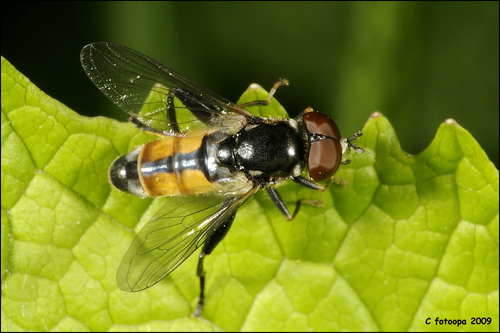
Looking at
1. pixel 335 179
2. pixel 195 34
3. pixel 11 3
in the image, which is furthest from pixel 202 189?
pixel 11 3

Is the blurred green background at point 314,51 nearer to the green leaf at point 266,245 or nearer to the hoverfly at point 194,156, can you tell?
the hoverfly at point 194,156

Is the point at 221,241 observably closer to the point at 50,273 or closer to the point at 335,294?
the point at 335,294

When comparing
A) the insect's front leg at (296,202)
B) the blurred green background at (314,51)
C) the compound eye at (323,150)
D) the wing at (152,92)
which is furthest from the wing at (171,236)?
the blurred green background at (314,51)

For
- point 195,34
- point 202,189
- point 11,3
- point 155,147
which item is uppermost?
point 11,3

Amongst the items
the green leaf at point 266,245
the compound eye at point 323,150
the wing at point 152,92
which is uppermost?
the wing at point 152,92

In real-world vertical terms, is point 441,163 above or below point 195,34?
below

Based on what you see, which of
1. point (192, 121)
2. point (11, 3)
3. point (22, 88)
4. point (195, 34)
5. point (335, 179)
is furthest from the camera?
point (195, 34)

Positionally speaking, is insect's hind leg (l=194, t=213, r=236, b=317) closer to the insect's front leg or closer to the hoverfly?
the hoverfly
